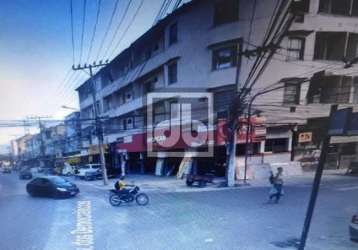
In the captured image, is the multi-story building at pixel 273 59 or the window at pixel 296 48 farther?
the window at pixel 296 48

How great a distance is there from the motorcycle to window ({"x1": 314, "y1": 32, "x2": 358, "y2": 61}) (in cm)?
1375

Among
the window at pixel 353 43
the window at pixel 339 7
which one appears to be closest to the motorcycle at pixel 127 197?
the window at pixel 339 7

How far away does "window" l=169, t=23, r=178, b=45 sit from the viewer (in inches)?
667

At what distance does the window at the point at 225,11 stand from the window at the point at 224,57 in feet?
5.22

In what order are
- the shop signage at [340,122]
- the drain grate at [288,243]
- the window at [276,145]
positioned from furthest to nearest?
the window at [276,145] → the drain grate at [288,243] → the shop signage at [340,122]

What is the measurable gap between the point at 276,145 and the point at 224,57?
22.1 ft

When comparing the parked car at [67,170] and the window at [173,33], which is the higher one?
the window at [173,33]

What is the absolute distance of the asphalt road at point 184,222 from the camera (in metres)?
5.97

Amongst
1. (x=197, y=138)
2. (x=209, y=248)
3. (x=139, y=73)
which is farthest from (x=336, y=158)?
(x=139, y=73)

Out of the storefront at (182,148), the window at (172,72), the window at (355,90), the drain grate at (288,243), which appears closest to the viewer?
the drain grate at (288,243)

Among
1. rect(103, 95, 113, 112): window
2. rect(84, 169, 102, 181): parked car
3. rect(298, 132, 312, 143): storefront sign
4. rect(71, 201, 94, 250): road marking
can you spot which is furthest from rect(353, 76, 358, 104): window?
rect(103, 95, 113, 112): window

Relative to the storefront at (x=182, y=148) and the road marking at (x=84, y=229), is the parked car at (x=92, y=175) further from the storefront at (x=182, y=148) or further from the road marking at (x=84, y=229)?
the road marking at (x=84, y=229)

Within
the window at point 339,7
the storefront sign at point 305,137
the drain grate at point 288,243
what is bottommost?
the drain grate at point 288,243

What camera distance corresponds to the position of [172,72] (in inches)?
696
